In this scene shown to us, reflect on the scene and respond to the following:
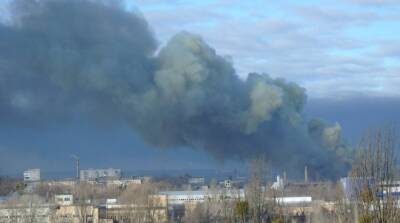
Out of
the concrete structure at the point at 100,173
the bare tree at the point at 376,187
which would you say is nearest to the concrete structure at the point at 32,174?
the concrete structure at the point at 100,173

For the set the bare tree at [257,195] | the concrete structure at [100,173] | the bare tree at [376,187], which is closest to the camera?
the bare tree at [376,187]

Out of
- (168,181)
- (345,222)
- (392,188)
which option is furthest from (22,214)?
(168,181)

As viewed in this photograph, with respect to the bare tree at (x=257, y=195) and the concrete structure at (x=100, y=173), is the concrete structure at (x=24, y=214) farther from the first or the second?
the concrete structure at (x=100, y=173)

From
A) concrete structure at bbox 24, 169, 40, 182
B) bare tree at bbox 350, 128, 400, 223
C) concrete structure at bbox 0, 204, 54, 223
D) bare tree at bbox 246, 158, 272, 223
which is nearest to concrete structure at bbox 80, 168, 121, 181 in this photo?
concrete structure at bbox 24, 169, 40, 182

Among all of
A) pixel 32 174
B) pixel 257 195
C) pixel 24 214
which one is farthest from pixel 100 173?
pixel 257 195

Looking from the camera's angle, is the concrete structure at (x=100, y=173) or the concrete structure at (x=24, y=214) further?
the concrete structure at (x=100, y=173)

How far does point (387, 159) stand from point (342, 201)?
6053 mm

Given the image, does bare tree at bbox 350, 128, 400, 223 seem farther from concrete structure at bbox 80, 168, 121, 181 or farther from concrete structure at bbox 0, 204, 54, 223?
concrete structure at bbox 80, 168, 121, 181

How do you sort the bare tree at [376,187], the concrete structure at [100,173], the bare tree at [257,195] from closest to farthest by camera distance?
the bare tree at [376,187]
the bare tree at [257,195]
the concrete structure at [100,173]

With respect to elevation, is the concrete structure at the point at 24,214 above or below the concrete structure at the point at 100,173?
below

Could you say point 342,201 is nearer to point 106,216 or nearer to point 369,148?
point 369,148

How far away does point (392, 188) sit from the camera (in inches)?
552

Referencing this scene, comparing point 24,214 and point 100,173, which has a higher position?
point 100,173

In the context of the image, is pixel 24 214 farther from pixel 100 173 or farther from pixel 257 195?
pixel 100 173
